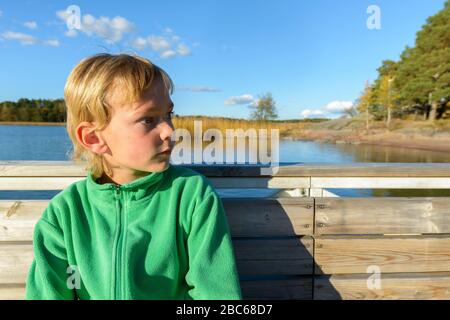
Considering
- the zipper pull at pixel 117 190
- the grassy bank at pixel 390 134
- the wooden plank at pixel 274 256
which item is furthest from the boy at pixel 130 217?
the grassy bank at pixel 390 134

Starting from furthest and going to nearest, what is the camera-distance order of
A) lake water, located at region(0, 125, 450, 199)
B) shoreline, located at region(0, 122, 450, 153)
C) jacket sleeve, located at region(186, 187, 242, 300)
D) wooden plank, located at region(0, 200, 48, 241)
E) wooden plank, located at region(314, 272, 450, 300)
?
shoreline, located at region(0, 122, 450, 153) < lake water, located at region(0, 125, 450, 199) < wooden plank, located at region(314, 272, 450, 300) < wooden plank, located at region(0, 200, 48, 241) < jacket sleeve, located at region(186, 187, 242, 300)

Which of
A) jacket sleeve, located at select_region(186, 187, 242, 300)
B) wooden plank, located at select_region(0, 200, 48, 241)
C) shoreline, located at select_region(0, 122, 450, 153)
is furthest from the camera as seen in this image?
shoreline, located at select_region(0, 122, 450, 153)

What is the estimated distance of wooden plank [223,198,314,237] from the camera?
5.70 ft

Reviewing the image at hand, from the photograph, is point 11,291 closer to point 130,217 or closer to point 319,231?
point 130,217

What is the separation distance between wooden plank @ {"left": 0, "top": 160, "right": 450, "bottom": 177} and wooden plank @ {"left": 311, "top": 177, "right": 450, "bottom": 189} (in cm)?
3

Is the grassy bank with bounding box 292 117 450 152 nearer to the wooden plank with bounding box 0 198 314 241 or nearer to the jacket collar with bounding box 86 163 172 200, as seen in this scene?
the wooden plank with bounding box 0 198 314 241

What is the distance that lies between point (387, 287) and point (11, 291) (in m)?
1.81

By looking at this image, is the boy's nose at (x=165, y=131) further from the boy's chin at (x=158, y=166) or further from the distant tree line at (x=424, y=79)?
the distant tree line at (x=424, y=79)

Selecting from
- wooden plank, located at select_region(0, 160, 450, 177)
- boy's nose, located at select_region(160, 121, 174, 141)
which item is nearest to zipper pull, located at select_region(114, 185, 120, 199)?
boy's nose, located at select_region(160, 121, 174, 141)

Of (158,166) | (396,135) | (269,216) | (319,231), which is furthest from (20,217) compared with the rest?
(396,135)

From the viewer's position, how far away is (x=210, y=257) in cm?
133

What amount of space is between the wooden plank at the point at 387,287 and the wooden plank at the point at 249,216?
296 mm

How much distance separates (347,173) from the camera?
1.80m

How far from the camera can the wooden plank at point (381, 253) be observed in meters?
1.79
